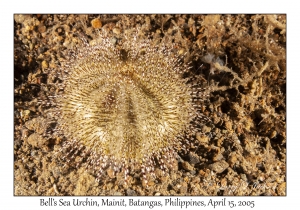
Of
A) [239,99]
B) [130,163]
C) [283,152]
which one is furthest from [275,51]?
[130,163]

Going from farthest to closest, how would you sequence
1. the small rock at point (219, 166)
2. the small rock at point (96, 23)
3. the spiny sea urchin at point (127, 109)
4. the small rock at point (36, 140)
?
the small rock at point (96, 23)
the small rock at point (36, 140)
the small rock at point (219, 166)
the spiny sea urchin at point (127, 109)

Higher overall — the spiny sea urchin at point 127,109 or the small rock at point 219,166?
the spiny sea urchin at point 127,109

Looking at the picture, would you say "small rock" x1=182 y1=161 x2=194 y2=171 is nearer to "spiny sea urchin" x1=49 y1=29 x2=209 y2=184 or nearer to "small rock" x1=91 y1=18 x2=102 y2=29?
"spiny sea urchin" x1=49 y1=29 x2=209 y2=184

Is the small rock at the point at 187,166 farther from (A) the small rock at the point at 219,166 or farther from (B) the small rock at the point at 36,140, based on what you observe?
(B) the small rock at the point at 36,140

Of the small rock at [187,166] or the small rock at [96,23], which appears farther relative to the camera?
the small rock at [96,23]

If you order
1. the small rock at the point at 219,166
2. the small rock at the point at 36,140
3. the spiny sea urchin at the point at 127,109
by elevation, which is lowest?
the small rock at the point at 219,166

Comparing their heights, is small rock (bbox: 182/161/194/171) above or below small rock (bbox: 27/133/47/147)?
below

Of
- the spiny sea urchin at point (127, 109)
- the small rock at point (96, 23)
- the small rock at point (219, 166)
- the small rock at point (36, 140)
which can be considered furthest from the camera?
the small rock at point (96, 23)

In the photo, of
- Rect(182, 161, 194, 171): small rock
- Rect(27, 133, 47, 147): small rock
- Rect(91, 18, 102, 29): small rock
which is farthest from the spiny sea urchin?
Rect(91, 18, 102, 29): small rock

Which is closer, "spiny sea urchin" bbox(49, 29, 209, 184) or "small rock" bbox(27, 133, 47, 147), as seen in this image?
"spiny sea urchin" bbox(49, 29, 209, 184)

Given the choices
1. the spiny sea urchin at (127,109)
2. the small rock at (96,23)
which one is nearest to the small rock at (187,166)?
the spiny sea urchin at (127,109)
